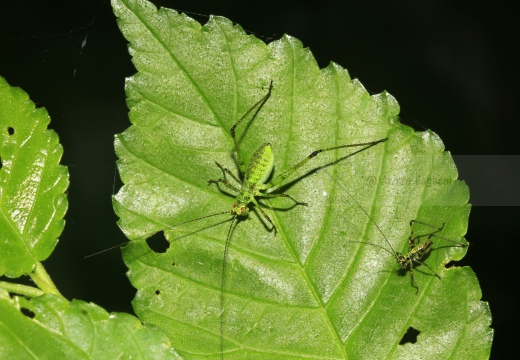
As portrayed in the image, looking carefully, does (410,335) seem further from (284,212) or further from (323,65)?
(323,65)

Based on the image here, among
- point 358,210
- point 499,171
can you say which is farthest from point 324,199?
point 499,171

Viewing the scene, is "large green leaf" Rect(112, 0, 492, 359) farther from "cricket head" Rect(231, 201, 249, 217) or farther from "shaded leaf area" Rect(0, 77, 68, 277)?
"shaded leaf area" Rect(0, 77, 68, 277)

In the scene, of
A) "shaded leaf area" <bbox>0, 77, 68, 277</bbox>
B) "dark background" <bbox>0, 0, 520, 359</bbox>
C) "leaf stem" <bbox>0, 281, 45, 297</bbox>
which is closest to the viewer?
"leaf stem" <bbox>0, 281, 45, 297</bbox>

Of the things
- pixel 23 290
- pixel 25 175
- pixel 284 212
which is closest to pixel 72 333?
pixel 23 290

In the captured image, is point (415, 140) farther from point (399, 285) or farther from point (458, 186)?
point (399, 285)

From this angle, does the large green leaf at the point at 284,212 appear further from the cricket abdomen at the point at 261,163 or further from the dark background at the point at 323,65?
the dark background at the point at 323,65

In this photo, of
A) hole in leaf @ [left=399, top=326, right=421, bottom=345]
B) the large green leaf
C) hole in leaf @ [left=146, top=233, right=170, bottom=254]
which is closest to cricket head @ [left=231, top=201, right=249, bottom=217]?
the large green leaf
